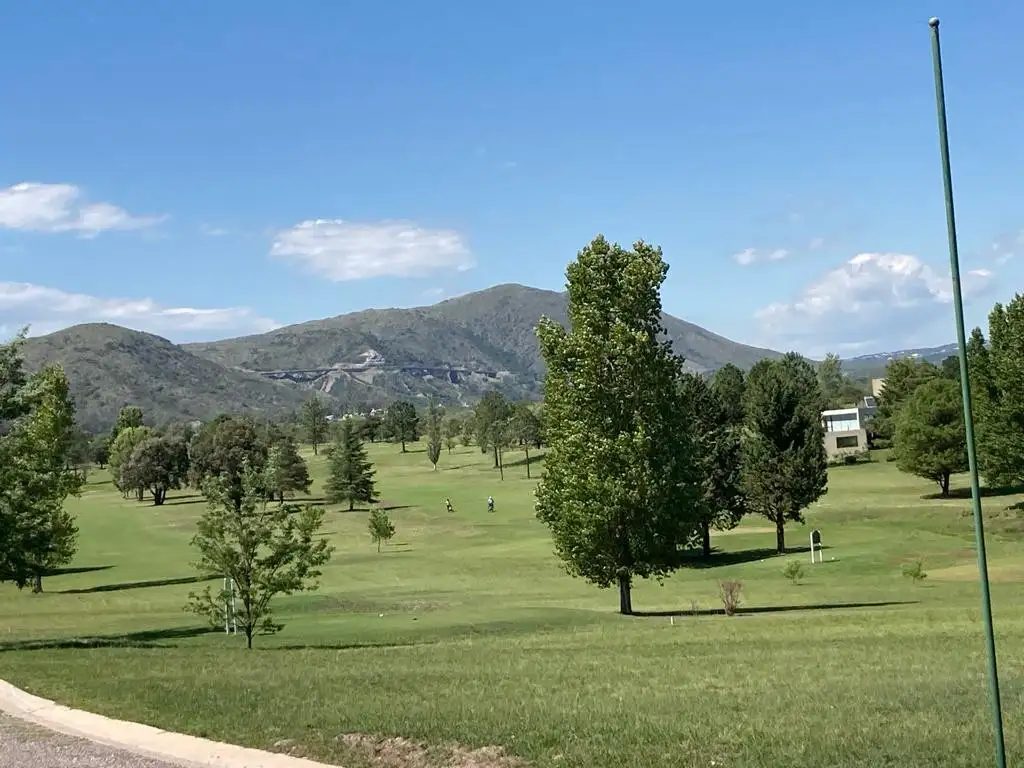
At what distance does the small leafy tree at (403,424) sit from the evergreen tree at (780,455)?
126138mm

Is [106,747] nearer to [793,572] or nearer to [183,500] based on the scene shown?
[793,572]

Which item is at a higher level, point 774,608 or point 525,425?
point 525,425

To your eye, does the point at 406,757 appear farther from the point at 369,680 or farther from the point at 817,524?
the point at 817,524

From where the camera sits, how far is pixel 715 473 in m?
59.5

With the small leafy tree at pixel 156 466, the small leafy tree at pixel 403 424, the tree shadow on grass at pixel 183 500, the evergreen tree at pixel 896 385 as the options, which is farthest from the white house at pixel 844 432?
the small leafy tree at pixel 403 424

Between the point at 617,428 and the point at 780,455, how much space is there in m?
29.0

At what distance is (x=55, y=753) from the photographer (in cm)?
1187

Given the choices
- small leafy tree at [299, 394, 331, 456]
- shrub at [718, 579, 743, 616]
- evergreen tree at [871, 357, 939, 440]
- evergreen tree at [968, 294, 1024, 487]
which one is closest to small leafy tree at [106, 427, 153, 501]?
small leafy tree at [299, 394, 331, 456]

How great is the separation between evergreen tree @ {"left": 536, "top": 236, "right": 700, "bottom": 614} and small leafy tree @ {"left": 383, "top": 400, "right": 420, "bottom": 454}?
Result: 149 m

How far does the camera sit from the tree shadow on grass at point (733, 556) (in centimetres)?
5527

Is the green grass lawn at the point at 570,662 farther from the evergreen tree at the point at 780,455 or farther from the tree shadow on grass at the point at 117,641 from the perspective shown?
the evergreen tree at the point at 780,455

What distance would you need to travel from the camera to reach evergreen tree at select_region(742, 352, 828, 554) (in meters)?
58.5

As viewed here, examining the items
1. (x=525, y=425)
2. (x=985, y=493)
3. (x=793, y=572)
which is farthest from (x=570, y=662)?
(x=525, y=425)

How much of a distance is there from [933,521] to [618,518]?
38.6 meters
